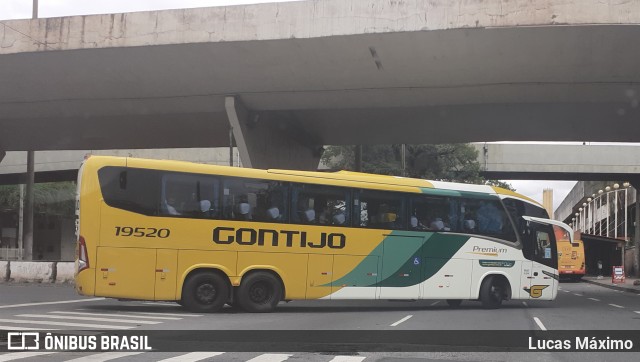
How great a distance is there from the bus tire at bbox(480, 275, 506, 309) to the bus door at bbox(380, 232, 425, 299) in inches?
83.5

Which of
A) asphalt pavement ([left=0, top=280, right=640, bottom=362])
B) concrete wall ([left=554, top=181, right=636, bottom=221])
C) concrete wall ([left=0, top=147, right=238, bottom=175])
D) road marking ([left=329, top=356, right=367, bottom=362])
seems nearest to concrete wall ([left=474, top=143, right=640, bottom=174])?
concrete wall ([left=554, top=181, right=636, bottom=221])

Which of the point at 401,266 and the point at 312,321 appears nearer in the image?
→ the point at 312,321

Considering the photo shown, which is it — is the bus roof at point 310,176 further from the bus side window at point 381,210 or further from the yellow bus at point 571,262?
the yellow bus at point 571,262

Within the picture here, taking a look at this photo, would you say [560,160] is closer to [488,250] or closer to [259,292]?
[488,250]

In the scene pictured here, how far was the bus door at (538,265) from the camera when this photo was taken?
58.2ft

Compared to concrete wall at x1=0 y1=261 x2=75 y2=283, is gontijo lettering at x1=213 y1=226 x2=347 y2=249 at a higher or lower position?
higher

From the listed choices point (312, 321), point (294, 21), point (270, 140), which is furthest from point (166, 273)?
point (270, 140)

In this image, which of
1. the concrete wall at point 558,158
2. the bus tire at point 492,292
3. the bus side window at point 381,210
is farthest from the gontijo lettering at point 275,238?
the concrete wall at point 558,158

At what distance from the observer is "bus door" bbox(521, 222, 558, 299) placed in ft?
58.2

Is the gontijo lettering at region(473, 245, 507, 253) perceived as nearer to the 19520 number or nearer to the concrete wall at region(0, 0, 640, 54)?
the concrete wall at region(0, 0, 640, 54)

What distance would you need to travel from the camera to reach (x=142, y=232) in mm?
13875

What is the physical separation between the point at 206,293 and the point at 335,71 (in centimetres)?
888

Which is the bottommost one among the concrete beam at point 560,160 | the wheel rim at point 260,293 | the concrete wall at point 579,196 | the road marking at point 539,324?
the road marking at point 539,324

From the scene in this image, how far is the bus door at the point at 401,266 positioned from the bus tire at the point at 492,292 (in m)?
2.12
